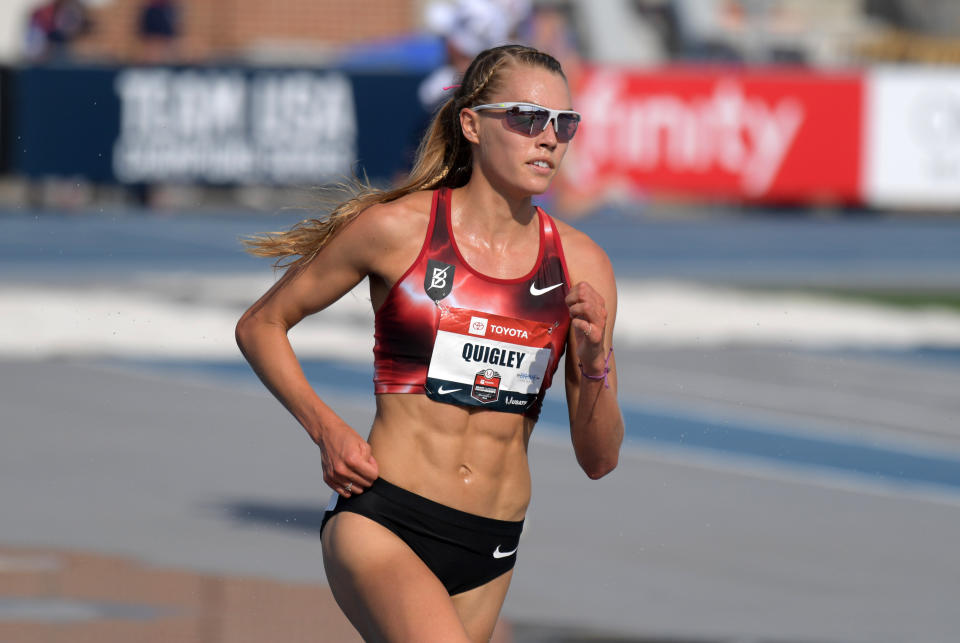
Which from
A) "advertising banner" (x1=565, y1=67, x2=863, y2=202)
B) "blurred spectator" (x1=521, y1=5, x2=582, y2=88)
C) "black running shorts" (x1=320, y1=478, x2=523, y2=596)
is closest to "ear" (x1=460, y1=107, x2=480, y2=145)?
"black running shorts" (x1=320, y1=478, x2=523, y2=596)

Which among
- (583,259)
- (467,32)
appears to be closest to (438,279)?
(583,259)

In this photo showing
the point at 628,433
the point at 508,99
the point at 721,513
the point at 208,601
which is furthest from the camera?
the point at 628,433

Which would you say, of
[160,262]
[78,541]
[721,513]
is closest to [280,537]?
[78,541]

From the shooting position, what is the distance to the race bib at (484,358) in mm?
4141

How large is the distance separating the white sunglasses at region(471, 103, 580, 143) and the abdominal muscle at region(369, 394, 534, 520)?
0.63 meters

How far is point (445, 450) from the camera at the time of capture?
4133mm

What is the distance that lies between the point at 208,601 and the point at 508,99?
2821mm

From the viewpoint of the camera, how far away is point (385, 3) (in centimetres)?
3312

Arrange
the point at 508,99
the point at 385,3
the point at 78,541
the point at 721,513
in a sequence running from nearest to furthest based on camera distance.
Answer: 1. the point at 508,99
2. the point at 78,541
3. the point at 721,513
4. the point at 385,3

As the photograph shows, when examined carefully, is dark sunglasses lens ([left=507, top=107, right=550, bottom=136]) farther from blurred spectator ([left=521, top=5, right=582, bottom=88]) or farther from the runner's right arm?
blurred spectator ([left=521, top=5, right=582, bottom=88])

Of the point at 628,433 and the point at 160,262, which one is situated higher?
the point at 628,433

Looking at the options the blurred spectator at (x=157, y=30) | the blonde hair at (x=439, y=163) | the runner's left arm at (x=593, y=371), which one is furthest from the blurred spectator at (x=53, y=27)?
the runner's left arm at (x=593, y=371)

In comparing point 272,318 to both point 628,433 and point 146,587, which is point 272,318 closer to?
point 146,587

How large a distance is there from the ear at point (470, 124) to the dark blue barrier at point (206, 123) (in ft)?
60.9
